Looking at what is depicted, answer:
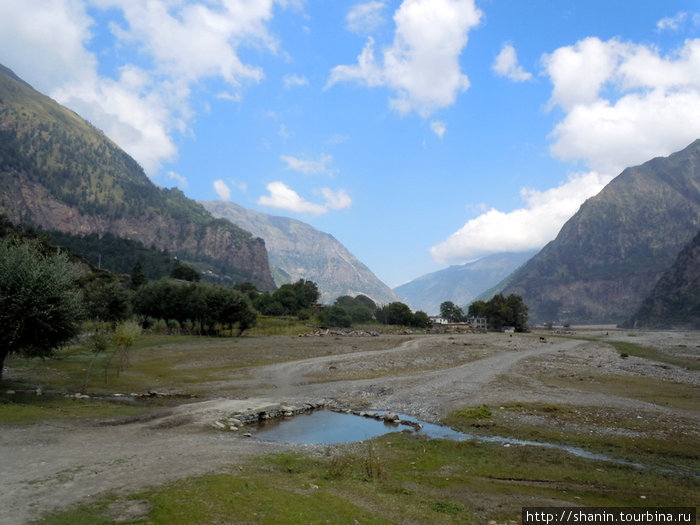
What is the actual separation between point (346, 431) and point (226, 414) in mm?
7064

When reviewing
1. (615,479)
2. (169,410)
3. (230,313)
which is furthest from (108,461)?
(230,313)

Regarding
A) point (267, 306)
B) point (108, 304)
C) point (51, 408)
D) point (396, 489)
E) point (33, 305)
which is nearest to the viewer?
point (396, 489)

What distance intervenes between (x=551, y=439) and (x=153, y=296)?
91942 mm

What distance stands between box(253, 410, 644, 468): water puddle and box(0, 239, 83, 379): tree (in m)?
15.9

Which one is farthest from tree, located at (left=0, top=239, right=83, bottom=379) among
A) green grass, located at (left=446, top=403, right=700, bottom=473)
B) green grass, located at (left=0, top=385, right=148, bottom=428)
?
green grass, located at (left=446, top=403, right=700, bottom=473)

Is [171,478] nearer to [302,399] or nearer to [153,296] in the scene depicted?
[302,399]

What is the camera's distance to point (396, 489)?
1280cm

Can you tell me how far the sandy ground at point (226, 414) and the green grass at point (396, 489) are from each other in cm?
152

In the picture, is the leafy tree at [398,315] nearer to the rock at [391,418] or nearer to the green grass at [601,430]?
the green grass at [601,430]

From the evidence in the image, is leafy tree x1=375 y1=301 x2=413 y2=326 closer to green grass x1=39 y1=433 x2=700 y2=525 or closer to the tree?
the tree

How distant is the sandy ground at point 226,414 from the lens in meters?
12.2

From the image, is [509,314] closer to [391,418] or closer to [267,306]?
[267,306]

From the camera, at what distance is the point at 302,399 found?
100 ft

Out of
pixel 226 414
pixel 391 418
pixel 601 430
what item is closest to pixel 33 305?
pixel 226 414
